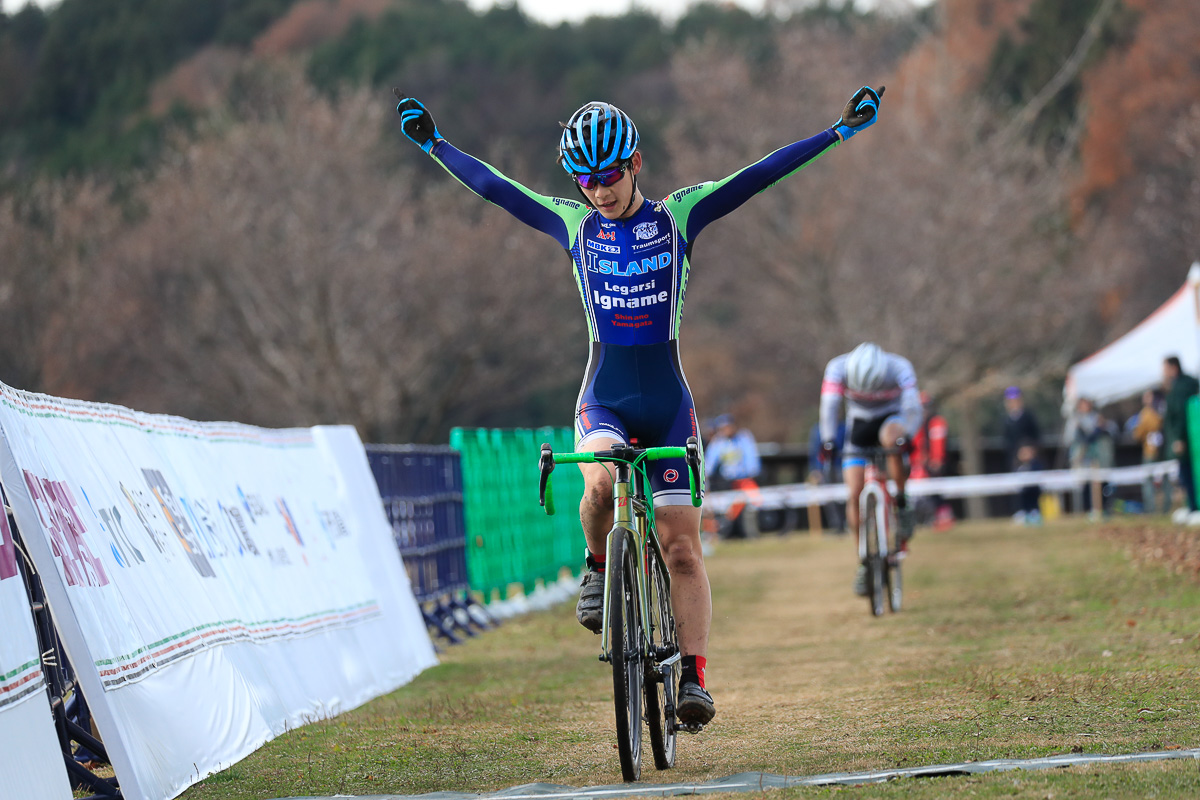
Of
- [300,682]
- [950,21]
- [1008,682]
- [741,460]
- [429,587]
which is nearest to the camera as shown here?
[1008,682]

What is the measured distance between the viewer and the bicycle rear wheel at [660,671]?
5754 mm

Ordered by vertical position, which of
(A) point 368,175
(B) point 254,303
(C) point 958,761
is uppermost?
(A) point 368,175

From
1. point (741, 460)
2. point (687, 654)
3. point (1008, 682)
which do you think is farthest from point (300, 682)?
point (741, 460)

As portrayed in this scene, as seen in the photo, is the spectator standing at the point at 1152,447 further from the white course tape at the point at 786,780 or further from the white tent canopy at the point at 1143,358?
the white course tape at the point at 786,780

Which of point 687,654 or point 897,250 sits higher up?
point 897,250

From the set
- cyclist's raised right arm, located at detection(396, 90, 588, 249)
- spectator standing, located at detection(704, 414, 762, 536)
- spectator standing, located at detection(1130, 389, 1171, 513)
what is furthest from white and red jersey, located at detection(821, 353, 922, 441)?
spectator standing, located at detection(1130, 389, 1171, 513)

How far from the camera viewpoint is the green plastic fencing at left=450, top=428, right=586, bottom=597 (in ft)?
49.9

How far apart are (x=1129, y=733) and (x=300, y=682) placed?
438cm

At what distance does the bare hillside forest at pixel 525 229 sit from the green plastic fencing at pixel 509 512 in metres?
21.0

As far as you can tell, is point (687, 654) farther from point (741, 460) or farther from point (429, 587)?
point (741, 460)

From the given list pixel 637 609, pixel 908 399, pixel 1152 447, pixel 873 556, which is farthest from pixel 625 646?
pixel 1152 447

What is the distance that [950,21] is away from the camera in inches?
1993

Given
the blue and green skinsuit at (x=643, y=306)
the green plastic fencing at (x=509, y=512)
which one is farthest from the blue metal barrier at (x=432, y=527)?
the blue and green skinsuit at (x=643, y=306)

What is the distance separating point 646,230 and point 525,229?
36.5 m
